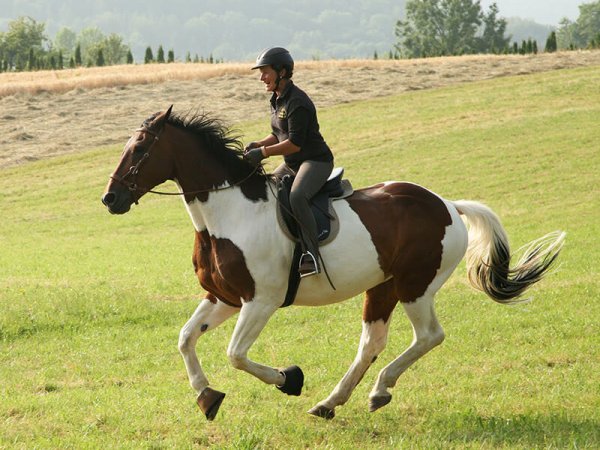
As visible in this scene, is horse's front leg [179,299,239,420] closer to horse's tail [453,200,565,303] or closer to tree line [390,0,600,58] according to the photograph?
horse's tail [453,200,565,303]

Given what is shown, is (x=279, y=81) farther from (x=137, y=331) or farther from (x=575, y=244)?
(x=575, y=244)

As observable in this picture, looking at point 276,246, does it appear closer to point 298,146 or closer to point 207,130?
point 298,146

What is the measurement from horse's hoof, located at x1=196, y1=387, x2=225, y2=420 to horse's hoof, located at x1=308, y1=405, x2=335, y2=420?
35.9 inches

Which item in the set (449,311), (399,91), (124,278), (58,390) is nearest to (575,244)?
(449,311)

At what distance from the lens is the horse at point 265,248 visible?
8.20 meters

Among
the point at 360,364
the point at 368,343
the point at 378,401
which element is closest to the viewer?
the point at 378,401

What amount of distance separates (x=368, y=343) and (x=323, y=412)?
86 cm

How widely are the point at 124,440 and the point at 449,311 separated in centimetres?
710

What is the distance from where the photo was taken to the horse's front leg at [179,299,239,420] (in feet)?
26.8

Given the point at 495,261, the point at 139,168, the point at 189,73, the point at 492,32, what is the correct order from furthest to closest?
the point at 492,32, the point at 189,73, the point at 495,261, the point at 139,168

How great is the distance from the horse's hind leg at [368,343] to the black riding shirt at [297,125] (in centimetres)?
154

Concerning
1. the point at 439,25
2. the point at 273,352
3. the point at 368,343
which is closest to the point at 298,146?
the point at 368,343

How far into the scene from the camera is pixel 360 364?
8844 millimetres

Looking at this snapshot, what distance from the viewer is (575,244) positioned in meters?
20.0
